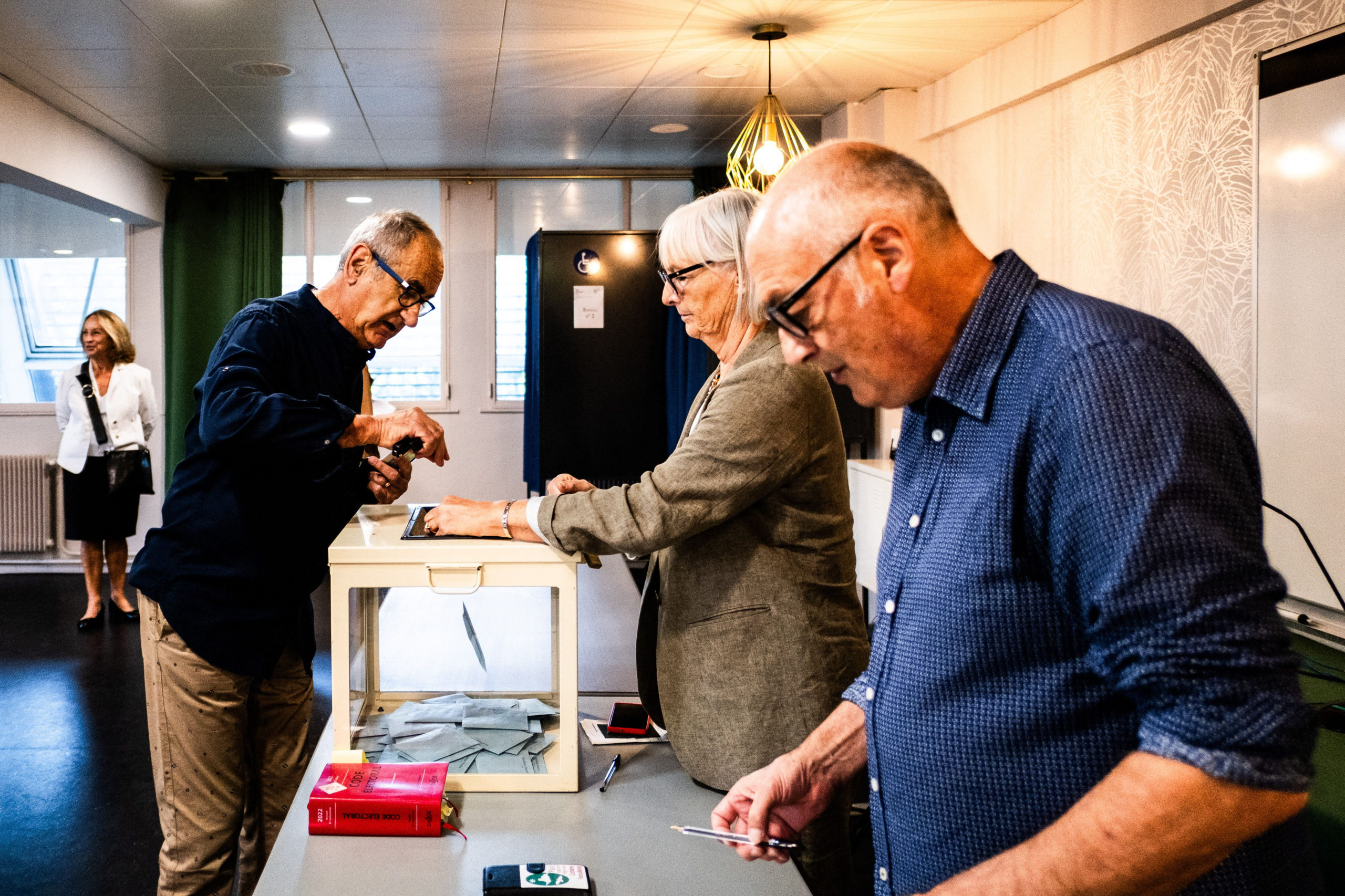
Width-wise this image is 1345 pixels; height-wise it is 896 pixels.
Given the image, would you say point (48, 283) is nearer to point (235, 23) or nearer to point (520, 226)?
point (520, 226)

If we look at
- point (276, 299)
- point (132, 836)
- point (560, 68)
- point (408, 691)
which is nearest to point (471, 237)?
point (560, 68)

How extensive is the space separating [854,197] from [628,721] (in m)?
1.04

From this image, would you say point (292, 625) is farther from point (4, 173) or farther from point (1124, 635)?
point (4, 173)

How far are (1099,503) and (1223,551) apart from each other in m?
0.08

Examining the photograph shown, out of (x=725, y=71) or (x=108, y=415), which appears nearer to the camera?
(x=725, y=71)

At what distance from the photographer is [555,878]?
1.08m

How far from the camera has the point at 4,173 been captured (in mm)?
4473

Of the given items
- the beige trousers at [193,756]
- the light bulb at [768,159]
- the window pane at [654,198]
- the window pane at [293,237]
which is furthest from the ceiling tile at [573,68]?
the beige trousers at [193,756]

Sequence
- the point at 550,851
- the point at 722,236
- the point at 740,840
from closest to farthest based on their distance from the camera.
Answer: the point at 740,840
the point at 550,851
the point at 722,236

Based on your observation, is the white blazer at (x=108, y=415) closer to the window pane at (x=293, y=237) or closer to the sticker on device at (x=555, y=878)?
the window pane at (x=293, y=237)

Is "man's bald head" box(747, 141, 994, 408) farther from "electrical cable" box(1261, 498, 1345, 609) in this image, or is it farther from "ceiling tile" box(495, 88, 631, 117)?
"ceiling tile" box(495, 88, 631, 117)

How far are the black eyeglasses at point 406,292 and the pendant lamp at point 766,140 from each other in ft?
7.26

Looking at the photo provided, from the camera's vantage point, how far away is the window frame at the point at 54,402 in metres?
6.23

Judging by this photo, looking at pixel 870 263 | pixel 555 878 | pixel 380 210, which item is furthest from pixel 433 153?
pixel 870 263
